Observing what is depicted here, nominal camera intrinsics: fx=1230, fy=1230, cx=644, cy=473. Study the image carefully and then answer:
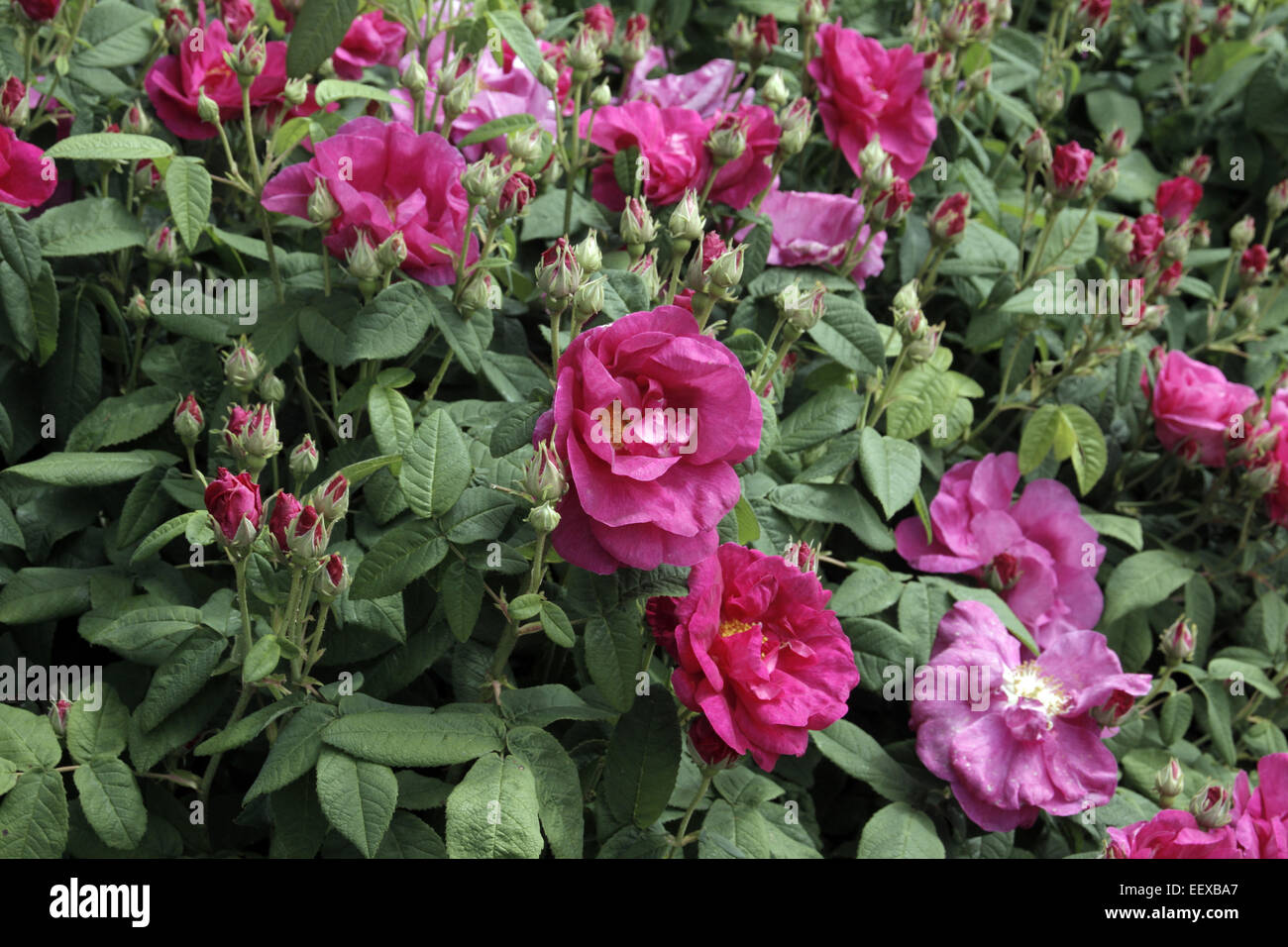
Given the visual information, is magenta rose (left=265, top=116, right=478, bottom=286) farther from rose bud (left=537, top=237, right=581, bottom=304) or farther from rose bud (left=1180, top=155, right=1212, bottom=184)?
rose bud (left=1180, top=155, right=1212, bottom=184)

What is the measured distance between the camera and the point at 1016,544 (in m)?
1.59

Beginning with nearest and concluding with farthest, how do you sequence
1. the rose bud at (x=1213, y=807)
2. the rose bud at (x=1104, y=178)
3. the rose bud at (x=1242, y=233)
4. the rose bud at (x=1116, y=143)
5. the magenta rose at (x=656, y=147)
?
the rose bud at (x=1213, y=807) < the magenta rose at (x=656, y=147) < the rose bud at (x=1104, y=178) < the rose bud at (x=1116, y=143) < the rose bud at (x=1242, y=233)

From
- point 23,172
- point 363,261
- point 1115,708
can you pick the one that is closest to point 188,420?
point 363,261

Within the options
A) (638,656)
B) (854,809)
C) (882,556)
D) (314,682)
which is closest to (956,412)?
(882,556)

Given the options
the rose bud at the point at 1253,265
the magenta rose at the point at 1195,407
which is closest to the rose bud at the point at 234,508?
the magenta rose at the point at 1195,407

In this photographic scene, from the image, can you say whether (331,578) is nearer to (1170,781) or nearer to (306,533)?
(306,533)

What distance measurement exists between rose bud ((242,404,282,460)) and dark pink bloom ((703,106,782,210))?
0.63 metres

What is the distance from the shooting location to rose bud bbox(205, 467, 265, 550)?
992 millimetres

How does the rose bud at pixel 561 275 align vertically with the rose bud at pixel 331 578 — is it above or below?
above

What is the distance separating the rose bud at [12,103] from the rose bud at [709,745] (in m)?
0.95

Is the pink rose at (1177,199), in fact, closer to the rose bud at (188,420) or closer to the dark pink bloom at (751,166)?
the dark pink bloom at (751,166)

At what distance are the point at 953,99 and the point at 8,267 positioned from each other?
4.41ft

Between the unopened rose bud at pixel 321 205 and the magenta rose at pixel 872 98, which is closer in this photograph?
the unopened rose bud at pixel 321 205

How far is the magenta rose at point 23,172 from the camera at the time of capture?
1294 mm
